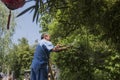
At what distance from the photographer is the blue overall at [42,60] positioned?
24.5 feet

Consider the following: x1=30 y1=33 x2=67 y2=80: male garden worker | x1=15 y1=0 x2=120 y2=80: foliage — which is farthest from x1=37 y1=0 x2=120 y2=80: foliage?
x1=30 y1=33 x2=67 y2=80: male garden worker

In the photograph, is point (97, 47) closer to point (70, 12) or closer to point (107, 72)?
point (107, 72)

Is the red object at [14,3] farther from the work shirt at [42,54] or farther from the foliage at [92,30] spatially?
the work shirt at [42,54]

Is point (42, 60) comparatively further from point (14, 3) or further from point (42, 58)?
point (14, 3)

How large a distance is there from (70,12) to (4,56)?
91.9ft

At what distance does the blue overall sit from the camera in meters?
7.48

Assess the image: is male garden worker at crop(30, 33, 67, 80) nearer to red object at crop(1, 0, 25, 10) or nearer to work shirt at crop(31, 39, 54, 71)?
work shirt at crop(31, 39, 54, 71)

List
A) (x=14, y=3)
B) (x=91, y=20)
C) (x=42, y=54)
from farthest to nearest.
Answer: (x=42, y=54) → (x=91, y=20) → (x=14, y=3)

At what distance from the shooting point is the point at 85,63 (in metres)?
12.9

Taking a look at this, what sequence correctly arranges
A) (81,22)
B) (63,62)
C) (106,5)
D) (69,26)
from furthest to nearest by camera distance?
(63,62) < (69,26) < (81,22) < (106,5)

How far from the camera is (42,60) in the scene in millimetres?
7535

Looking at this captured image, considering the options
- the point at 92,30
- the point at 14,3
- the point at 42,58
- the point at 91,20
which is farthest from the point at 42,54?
the point at 14,3

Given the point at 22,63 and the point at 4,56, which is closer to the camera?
the point at 4,56

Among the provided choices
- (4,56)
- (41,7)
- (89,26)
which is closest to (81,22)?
(89,26)
